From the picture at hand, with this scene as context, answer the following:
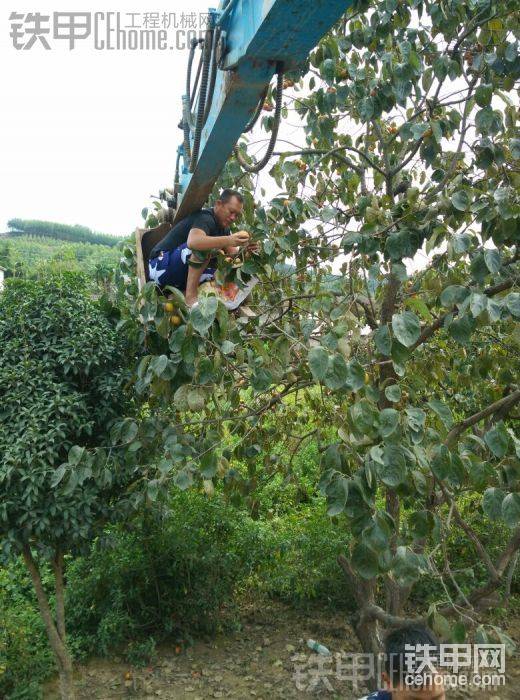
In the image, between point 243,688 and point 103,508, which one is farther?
point 243,688

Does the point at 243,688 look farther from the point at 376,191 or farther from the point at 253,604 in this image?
the point at 376,191

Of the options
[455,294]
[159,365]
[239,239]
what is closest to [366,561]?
[455,294]

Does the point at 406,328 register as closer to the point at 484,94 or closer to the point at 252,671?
the point at 484,94

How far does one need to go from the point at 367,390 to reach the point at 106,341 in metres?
1.57

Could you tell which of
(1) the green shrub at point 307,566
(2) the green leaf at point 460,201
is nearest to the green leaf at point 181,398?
(2) the green leaf at point 460,201

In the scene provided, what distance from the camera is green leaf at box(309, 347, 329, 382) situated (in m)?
1.82

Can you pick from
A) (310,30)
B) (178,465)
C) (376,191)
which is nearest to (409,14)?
(376,191)

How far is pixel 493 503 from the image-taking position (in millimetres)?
2031

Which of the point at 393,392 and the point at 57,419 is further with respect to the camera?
the point at 57,419

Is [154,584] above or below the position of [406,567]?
below

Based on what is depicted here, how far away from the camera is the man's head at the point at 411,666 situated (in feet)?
5.28

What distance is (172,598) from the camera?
457 cm

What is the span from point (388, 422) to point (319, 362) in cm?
25

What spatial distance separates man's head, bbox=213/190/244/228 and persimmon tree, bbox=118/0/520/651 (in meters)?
0.11
